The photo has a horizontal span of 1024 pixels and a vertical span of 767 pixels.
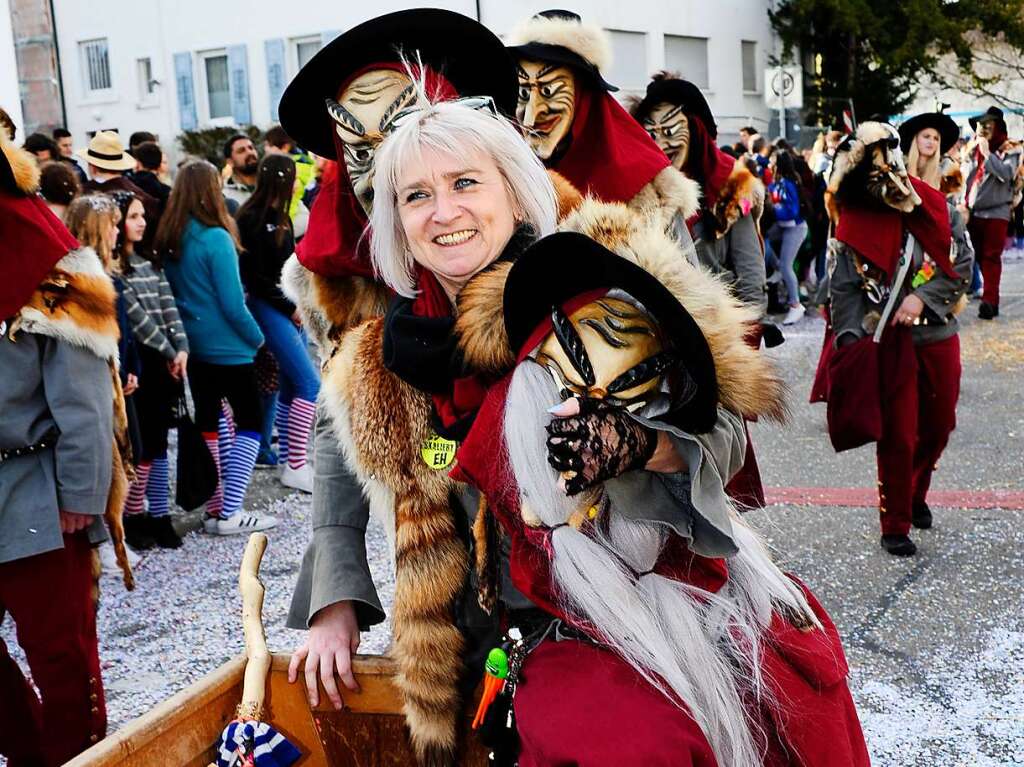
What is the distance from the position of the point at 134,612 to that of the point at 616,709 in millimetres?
3596

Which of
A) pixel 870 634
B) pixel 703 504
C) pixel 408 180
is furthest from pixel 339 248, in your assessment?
pixel 870 634

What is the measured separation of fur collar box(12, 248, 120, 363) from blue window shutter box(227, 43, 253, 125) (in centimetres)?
2258

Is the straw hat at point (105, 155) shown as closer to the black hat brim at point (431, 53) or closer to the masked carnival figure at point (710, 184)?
the masked carnival figure at point (710, 184)

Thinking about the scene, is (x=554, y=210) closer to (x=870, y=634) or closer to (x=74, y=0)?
(x=870, y=634)

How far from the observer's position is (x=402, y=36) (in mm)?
2207

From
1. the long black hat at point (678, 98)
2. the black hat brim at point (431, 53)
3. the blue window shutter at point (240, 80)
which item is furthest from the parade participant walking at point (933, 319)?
the blue window shutter at point (240, 80)

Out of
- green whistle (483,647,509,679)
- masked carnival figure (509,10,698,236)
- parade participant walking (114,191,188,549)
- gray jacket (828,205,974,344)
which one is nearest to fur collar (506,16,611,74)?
masked carnival figure (509,10,698,236)

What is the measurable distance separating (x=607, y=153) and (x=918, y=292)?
206 cm

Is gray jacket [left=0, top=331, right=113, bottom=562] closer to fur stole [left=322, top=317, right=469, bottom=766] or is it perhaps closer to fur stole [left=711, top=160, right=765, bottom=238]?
fur stole [left=322, top=317, right=469, bottom=766]

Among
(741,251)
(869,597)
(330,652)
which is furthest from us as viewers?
(741,251)

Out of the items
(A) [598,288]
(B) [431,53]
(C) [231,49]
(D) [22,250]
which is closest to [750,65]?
(C) [231,49]

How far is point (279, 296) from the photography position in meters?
6.24

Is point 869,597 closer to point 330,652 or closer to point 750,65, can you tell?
point 330,652

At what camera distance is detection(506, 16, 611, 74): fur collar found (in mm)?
3393
